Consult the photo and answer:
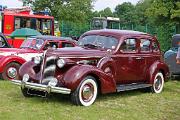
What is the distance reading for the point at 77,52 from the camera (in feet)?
31.2

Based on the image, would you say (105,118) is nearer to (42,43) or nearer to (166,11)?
(42,43)

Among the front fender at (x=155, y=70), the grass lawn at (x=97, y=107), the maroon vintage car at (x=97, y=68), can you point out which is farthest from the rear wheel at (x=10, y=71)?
the front fender at (x=155, y=70)

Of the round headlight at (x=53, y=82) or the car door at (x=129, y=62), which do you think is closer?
the round headlight at (x=53, y=82)

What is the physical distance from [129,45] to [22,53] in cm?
390

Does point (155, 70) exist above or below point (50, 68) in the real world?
below

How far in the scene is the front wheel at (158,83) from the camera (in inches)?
451

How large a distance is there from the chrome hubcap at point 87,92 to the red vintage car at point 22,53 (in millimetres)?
3979

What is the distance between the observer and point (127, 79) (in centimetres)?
1055

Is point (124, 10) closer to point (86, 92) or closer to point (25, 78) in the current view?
point (25, 78)

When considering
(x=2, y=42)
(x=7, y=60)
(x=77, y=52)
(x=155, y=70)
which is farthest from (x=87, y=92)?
(x=2, y=42)

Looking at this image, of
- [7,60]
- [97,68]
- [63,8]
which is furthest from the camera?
[63,8]

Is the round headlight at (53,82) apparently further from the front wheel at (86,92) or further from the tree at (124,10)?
A: the tree at (124,10)

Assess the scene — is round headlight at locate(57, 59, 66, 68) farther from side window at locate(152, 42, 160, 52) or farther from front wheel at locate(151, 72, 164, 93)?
side window at locate(152, 42, 160, 52)

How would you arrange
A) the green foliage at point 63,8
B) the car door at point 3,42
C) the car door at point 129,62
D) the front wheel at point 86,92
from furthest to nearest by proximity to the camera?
the green foliage at point 63,8 < the car door at point 3,42 < the car door at point 129,62 < the front wheel at point 86,92
